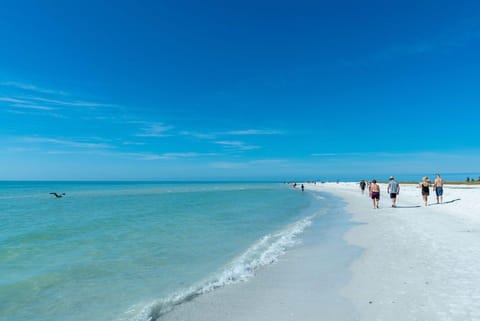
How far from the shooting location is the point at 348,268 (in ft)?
22.9

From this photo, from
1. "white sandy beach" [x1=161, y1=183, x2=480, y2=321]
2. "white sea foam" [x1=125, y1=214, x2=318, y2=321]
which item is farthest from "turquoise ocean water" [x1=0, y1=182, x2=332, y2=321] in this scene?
"white sandy beach" [x1=161, y1=183, x2=480, y2=321]

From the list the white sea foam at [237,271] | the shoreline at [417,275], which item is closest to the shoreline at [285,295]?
the white sea foam at [237,271]

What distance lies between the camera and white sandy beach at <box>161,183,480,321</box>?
451 centimetres

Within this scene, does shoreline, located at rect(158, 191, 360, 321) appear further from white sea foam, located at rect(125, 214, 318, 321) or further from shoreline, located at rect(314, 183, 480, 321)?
shoreline, located at rect(314, 183, 480, 321)

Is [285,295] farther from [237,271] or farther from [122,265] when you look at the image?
[122,265]

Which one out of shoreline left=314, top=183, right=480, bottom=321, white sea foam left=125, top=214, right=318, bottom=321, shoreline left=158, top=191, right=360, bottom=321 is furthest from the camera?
white sea foam left=125, top=214, right=318, bottom=321

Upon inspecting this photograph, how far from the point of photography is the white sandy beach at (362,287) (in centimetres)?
451

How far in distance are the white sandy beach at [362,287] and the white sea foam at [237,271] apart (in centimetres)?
24

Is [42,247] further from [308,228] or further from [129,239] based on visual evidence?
[308,228]

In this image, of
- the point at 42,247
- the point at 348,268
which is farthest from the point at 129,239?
the point at 348,268

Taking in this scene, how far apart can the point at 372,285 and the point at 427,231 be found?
21.8ft

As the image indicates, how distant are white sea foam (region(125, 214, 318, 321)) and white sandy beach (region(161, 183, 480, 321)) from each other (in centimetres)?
24

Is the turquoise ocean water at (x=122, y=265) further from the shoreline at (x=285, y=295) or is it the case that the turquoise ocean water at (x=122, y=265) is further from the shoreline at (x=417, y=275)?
the shoreline at (x=417, y=275)

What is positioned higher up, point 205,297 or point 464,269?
point 464,269
